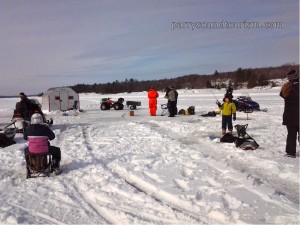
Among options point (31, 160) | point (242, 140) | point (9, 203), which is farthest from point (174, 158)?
point (9, 203)

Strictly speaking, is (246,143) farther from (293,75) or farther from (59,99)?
(59,99)

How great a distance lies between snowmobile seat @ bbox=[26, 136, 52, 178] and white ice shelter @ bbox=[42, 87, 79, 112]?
824 inches

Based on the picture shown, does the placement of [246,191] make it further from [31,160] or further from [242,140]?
[31,160]

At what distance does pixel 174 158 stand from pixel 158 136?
3477 millimetres

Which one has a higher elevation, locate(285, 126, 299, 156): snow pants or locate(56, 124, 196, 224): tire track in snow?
locate(285, 126, 299, 156): snow pants

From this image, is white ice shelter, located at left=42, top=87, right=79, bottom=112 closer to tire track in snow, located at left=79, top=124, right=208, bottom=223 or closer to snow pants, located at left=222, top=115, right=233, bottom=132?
snow pants, located at left=222, top=115, right=233, bottom=132

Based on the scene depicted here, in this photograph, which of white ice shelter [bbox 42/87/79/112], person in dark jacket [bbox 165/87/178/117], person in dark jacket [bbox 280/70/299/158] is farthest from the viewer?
white ice shelter [bbox 42/87/79/112]

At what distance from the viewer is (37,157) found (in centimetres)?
677

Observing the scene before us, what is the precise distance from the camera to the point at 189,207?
4.88 metres

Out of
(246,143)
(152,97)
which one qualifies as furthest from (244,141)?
(152,97)

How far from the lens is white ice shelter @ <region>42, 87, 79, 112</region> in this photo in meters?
27.5

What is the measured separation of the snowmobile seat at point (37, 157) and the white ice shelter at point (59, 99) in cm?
2093

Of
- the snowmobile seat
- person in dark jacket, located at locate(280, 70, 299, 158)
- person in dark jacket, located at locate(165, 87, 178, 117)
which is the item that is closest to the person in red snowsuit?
person in dark jacket, located at locate(165, 87, 178, 117)

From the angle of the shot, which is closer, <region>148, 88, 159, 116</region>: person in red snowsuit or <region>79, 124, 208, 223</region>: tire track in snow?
<region>79, 124, 208, 223</region>: tire track in snow
